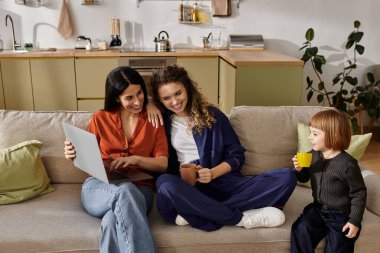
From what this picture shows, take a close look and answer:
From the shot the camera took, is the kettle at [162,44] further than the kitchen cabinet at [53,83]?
Yes

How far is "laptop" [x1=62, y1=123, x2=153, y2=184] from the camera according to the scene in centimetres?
187

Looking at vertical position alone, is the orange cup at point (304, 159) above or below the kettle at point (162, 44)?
below

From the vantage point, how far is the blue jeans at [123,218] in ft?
5.90

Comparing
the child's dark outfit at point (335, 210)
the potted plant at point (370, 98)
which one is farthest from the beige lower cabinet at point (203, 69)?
the child's dark outfit at point (335, 210)

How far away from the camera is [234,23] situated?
4969 millimetres

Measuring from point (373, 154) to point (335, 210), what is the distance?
107 inches

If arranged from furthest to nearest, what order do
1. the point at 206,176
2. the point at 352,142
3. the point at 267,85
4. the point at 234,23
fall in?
the point at 234,23
the point at 267,85
the point at 352,142
the point at 206,176

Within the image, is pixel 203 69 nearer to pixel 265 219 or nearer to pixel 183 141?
pixel 183 141

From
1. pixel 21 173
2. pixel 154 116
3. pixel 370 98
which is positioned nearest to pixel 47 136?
pixel 21 173

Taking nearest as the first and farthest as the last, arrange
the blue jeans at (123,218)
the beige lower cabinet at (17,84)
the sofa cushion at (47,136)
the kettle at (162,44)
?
1. the blue jeans at (123,218)
2. the sofa cushion at (47,136)
3. the beige lower cabinet at (17,84)
4. the kettle at (162,44)

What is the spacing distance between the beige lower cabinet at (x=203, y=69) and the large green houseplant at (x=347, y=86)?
0.95 metres

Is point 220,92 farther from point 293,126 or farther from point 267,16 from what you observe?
point 293,126

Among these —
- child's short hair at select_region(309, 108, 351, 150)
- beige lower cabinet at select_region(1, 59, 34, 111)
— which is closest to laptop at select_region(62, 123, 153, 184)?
child's short hair at select_region(309, 108, 351, 150)

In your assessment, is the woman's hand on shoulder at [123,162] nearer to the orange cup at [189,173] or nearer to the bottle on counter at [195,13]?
the orange cup at [189,173]
